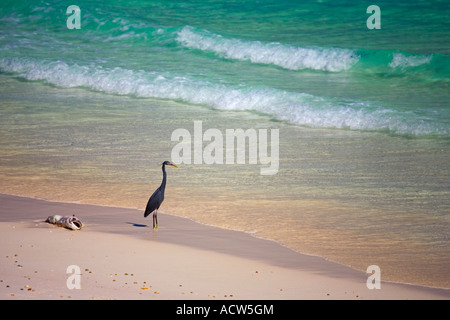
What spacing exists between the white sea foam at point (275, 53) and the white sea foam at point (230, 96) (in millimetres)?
2740

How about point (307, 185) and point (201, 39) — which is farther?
point (201, 39)

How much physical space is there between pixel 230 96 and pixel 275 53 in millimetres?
4077

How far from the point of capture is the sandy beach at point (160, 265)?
16.8ft

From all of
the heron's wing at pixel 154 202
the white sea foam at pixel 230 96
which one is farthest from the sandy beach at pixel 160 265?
the white sea foam at pixel 230 96

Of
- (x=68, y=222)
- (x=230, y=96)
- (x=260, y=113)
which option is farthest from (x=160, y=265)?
(x=230, y=96)

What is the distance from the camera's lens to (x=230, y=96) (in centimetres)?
1358

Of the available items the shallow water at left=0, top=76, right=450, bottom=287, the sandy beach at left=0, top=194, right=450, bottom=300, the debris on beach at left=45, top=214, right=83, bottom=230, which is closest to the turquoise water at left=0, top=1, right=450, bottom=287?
the shallow water at left=0, top=76, right=450, bottom=287

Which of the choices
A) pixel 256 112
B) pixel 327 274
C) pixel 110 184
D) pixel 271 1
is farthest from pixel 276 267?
pixel 271 1

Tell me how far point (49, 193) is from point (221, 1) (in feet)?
59.1

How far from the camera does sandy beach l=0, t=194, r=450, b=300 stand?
5125 millimetres

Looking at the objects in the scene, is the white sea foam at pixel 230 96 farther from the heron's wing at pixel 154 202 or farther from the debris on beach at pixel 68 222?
the debris on beach at pixel 68 222

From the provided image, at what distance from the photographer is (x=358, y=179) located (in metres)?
8.50

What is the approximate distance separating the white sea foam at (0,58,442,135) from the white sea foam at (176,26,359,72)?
2740mm

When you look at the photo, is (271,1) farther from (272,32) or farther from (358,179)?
(358,179)
